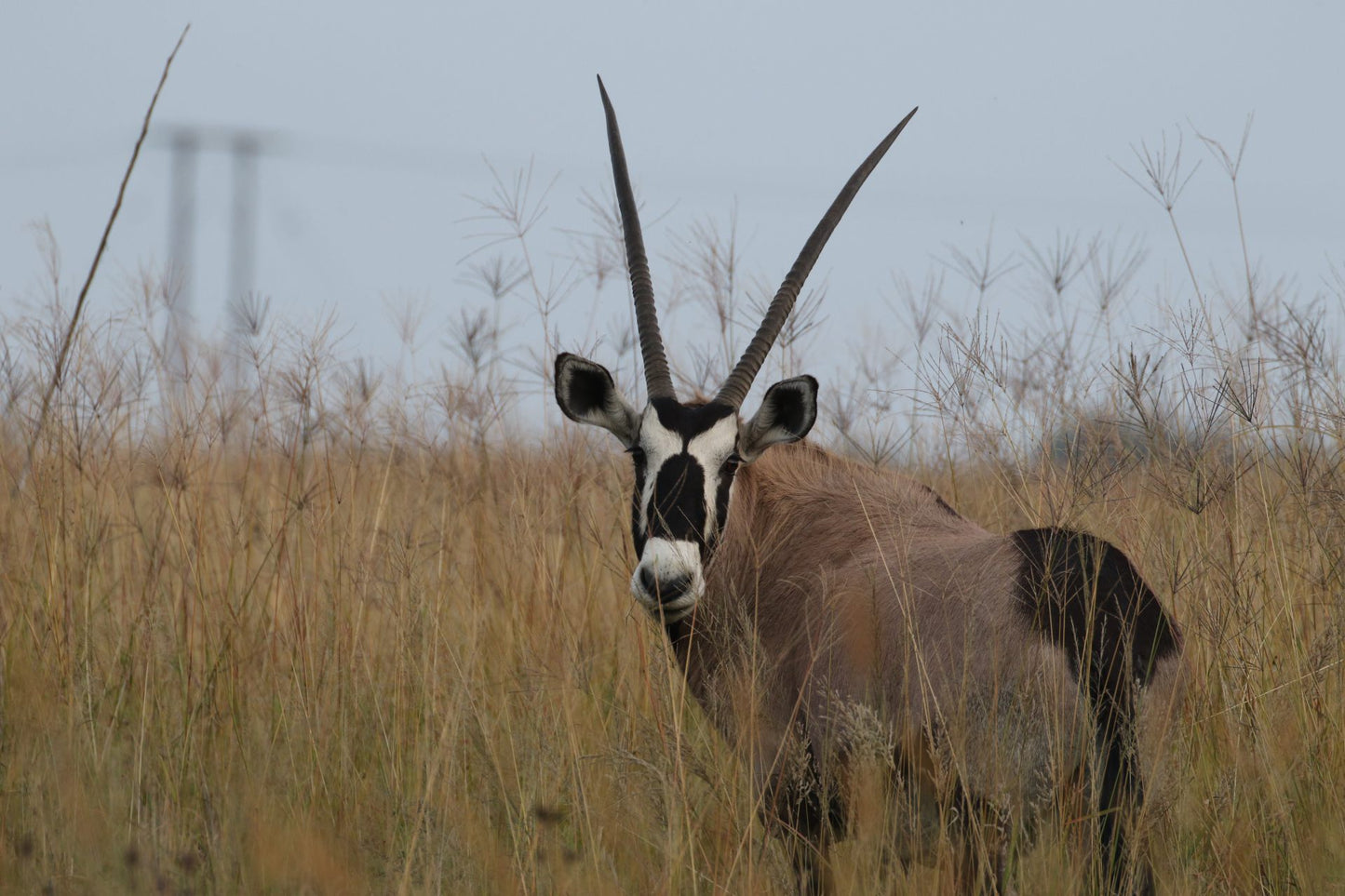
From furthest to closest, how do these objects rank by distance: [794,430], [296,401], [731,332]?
[731,332] < [296,401] < [794,430]

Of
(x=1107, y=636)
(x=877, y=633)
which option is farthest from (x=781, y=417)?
(x=1107, y=636)

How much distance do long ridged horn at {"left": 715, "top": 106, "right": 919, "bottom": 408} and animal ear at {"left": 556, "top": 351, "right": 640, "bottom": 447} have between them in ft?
1.12

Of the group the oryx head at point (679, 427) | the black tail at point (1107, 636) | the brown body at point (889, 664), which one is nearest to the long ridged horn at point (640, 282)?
the oryx head at point (679, 427)

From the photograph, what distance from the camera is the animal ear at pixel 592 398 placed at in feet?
13.8

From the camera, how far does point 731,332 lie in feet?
18.1

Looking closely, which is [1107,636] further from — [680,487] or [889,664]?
[680,487]

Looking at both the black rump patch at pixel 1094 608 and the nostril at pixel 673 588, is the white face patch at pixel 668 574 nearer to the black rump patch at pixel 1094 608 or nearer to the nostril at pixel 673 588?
the nostril at pixel 673 588

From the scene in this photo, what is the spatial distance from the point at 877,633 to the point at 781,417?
112 centimetres

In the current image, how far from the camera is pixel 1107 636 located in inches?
114

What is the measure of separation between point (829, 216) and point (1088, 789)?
2483mm

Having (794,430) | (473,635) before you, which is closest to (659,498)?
(794,430)

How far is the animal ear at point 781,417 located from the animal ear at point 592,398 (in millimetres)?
403

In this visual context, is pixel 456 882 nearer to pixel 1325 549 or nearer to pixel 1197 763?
pixel 1197 763

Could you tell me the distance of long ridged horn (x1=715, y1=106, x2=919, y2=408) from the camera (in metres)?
4.17
